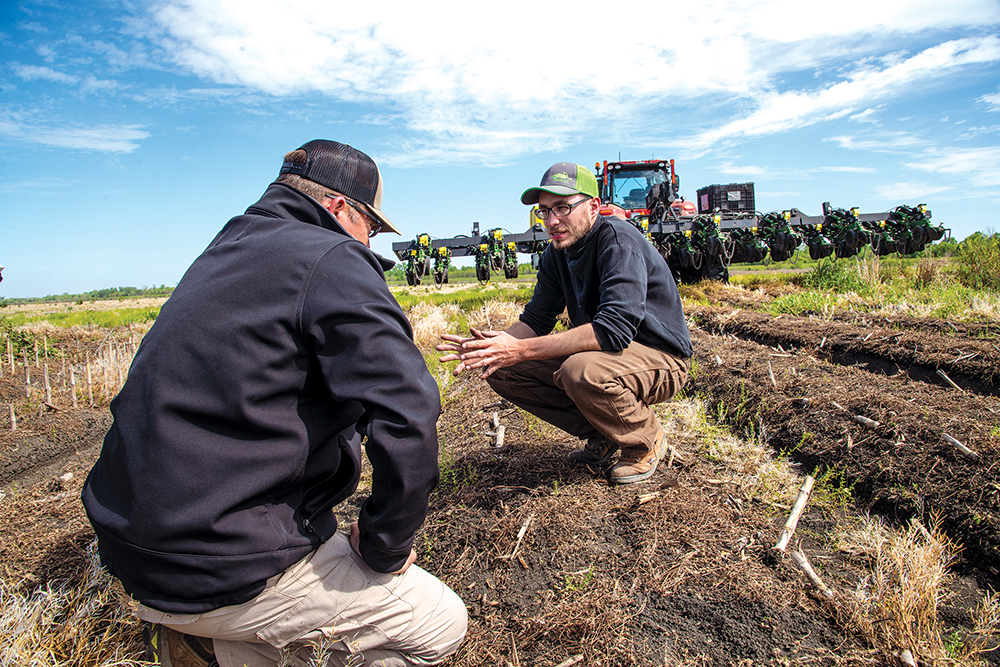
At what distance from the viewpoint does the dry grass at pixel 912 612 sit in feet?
6.54

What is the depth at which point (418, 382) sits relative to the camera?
5.24 feet

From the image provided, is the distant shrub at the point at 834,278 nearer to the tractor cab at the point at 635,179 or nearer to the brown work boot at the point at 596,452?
the tractor cab at the point at 635,179

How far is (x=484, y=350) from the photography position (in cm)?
274

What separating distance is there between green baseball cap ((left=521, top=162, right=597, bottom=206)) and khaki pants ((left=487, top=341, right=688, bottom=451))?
0.93 metres

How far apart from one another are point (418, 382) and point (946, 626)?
2355 mm

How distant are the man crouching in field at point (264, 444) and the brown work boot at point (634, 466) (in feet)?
5.73

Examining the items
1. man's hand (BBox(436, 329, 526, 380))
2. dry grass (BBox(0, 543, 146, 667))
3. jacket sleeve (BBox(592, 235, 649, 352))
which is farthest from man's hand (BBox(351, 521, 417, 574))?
jacket sleeve (BBox(592, 235, 649, 352))

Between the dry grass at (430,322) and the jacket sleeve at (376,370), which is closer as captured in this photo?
the jacket sleeve at (376,370)

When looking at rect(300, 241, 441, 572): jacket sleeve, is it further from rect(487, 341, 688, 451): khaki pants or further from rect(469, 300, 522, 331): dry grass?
rect(469, 300, 522, 331): dry grass

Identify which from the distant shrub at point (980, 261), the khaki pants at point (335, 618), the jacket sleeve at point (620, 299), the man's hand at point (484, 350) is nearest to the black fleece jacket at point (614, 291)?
the jacket sleeve at point (620, 299)

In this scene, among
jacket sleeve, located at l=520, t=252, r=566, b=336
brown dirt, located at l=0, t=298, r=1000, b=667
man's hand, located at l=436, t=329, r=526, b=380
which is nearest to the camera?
brown dirt, located at l=0, t=298, r=1000, b=667

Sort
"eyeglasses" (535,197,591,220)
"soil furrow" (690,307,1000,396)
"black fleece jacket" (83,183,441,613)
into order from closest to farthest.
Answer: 1. "black fleece jacket" (83,183,441,613)
2. "eyeglasses" (535,197,591,220)
3. "soil furrow" (690,307,1000,396)

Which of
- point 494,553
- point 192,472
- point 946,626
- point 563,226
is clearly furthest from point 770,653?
point 563,226

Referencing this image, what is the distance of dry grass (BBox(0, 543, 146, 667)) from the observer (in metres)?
1.82
